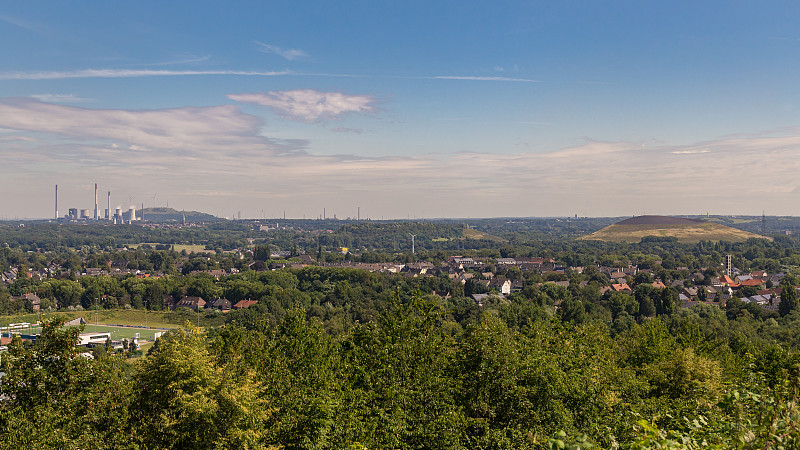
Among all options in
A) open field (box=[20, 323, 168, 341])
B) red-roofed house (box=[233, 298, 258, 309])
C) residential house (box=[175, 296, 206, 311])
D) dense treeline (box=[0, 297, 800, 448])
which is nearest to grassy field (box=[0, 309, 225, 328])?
residential house (box=[175, 296, 206, 311])

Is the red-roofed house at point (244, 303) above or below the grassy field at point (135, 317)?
above

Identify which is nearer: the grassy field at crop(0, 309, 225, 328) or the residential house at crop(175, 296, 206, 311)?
the grassy field at crop(0, 309, 225, 328)

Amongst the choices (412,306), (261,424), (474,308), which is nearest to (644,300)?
(474,308)

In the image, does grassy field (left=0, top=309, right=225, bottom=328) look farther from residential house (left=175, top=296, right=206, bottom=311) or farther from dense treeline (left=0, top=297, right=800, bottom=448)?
dense treeline (left=0, top=297, right=800, bottom=448)

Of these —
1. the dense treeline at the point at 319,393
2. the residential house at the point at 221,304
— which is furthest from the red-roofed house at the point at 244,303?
the dense treeline at the point at 319,393

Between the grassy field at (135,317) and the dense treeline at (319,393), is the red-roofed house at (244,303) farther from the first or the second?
the dense treeline at (319,393)

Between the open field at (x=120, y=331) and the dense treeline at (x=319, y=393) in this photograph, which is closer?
the dense treeline at (x=319, y=393)

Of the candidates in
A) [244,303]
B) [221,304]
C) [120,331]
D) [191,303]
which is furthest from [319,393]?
[191,303]

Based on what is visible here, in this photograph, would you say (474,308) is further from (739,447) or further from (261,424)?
(739,447)
